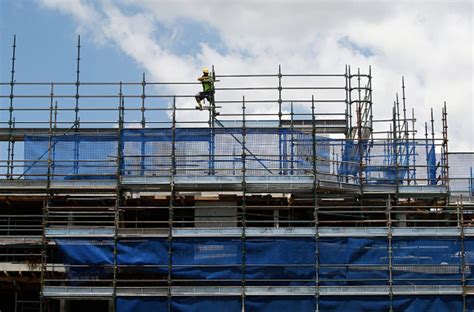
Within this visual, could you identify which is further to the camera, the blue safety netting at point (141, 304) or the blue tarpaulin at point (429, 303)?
the blue tarpaulin at point (429, 303)

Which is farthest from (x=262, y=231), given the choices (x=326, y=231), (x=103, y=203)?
(x=103, y=203)

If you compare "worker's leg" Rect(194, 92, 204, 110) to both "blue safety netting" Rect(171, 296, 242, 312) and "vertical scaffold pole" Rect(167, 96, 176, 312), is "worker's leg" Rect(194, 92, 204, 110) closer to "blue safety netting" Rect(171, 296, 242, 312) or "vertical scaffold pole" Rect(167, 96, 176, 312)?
"vertical scaffold pole" Rect(167, 96, 176, 312)

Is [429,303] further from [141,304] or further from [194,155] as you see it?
[141,304]

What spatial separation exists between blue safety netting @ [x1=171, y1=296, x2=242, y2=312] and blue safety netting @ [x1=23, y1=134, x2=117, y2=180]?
4.85 metres

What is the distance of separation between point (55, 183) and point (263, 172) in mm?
6946

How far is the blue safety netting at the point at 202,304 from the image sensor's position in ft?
81.5

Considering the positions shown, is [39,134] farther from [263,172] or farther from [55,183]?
[263,172]

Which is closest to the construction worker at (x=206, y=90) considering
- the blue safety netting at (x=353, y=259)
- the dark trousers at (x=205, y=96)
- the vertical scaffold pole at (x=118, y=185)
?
the dark trousers at (x=205, y=96)

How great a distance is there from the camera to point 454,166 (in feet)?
91.5

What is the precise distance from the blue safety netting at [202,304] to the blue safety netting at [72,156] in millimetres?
4849

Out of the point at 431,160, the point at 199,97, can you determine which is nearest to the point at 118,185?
the point at 199,97

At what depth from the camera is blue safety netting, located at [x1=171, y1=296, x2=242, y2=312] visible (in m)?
24.8

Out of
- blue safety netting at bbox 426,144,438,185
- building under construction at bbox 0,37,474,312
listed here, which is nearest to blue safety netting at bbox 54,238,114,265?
building under construction at bbox 0,37,474,312

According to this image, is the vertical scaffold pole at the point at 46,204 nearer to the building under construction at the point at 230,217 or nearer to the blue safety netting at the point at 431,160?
the building under construction at the point at 230,217
